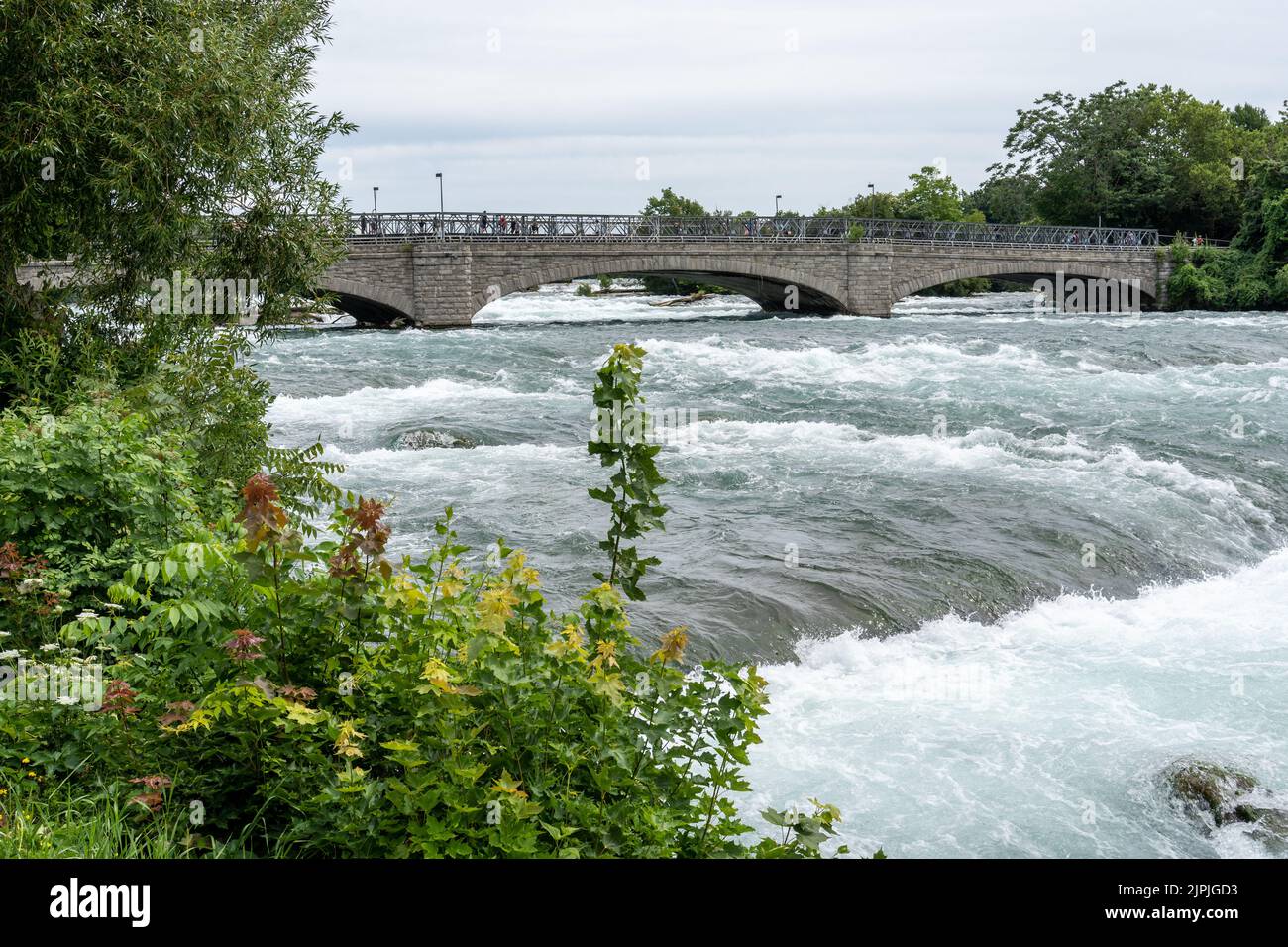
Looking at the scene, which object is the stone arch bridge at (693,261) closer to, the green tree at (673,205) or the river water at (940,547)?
the river water at (940,547)

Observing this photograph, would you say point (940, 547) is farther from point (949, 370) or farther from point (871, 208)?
point (871, 208)

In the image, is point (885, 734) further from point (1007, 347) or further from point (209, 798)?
point (1007, 347)

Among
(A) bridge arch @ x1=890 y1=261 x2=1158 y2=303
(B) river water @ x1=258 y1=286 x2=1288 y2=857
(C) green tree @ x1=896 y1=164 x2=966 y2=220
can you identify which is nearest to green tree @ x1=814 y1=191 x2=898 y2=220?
(C) green tree @ x1=896 y1=164 x2=966 y2=220

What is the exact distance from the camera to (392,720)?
4469 millimetres

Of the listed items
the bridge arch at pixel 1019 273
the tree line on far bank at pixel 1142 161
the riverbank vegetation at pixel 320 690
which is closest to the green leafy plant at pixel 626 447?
the riverbank vegetation at pixel 320 690

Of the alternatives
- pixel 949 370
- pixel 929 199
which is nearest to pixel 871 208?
pixel 929 199

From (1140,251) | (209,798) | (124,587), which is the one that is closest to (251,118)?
(124,587)

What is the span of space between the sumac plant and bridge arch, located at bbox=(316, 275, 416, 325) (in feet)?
115

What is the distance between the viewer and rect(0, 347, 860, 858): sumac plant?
13.3 ft

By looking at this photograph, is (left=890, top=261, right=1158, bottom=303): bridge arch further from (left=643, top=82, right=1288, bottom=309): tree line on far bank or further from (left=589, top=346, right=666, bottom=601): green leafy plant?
(left=589, top=346, right=666, bottom=601): green leafy plant

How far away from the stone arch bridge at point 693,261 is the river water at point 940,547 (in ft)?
42.8

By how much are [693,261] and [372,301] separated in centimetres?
1227

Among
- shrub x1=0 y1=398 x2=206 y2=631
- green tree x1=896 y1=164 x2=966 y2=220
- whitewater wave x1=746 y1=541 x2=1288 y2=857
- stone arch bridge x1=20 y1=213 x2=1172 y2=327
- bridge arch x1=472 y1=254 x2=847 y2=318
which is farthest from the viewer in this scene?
green tree x1=896 y1=164 x2=966 y2=220
